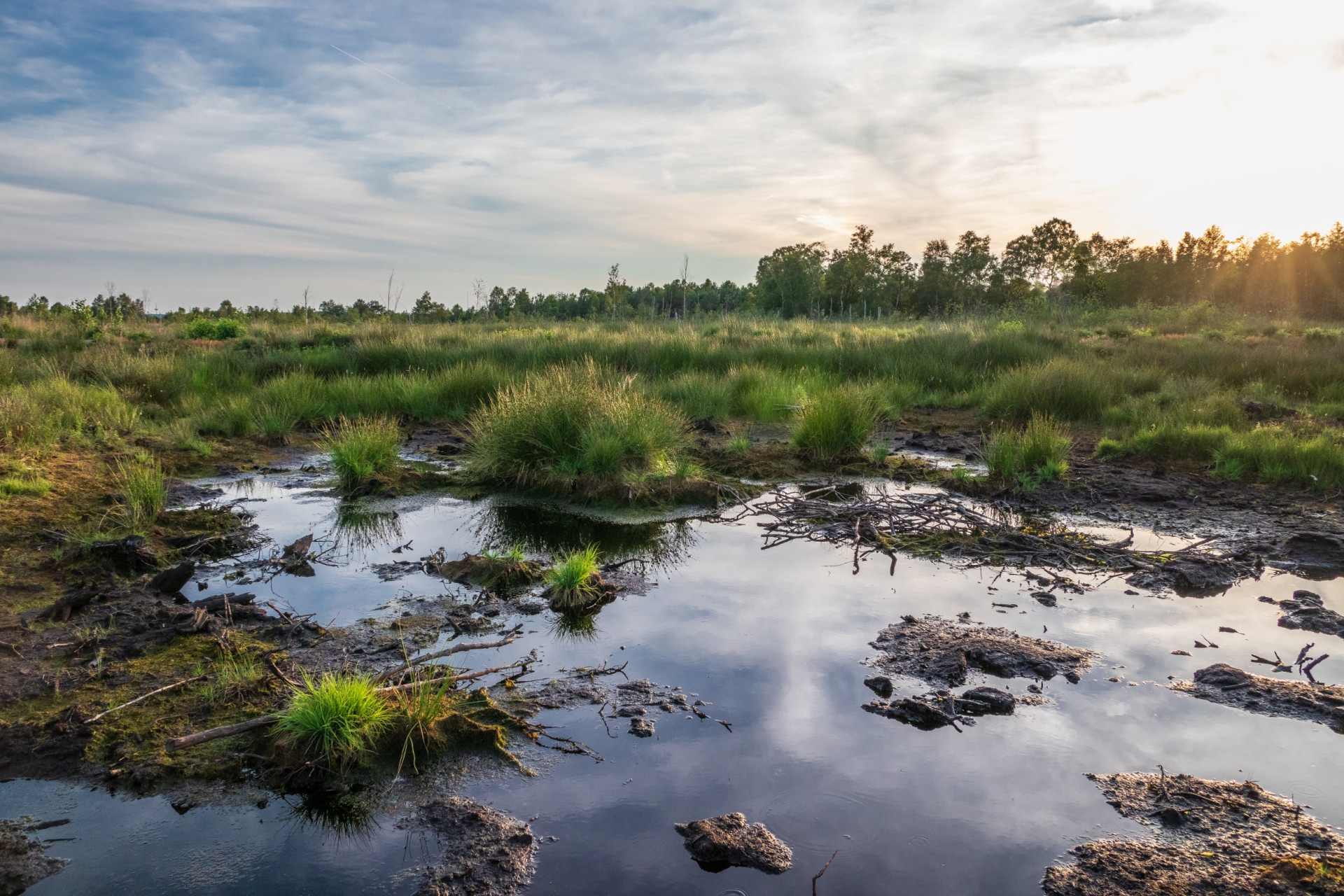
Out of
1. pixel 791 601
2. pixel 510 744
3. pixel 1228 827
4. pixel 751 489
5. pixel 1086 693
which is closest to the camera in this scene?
pixel 1228 827

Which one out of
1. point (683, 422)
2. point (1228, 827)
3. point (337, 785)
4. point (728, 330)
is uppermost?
point (728, 330)

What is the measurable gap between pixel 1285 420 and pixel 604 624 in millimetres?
10202

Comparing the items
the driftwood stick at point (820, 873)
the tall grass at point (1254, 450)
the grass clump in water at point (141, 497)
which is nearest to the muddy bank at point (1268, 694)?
the driftwood stick at point (820, 873)

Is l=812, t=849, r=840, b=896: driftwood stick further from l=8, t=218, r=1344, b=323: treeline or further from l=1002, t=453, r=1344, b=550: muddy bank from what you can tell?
l=8, t=218, r=1344, b=323: treeline

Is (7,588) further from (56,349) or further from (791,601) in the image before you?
(56,349)

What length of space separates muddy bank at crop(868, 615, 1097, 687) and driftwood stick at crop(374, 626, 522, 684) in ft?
6.65

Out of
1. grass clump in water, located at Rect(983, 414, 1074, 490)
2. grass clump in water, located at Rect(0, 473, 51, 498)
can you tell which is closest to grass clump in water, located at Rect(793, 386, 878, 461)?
grass clump in water, located at Rect(983, 414, 1074, 490)

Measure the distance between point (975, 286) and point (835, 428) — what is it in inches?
2388

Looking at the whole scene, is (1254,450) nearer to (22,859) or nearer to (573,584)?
(573,584)

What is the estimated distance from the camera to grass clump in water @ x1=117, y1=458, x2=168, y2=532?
19.5 feet

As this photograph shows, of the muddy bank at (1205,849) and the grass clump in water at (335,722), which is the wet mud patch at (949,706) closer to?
the muddy bank at (1205,849)

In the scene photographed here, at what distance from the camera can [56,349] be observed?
1686 cm

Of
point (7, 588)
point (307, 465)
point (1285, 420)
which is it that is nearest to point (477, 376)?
point (307, 465)

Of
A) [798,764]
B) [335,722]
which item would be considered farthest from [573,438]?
[798,764]
